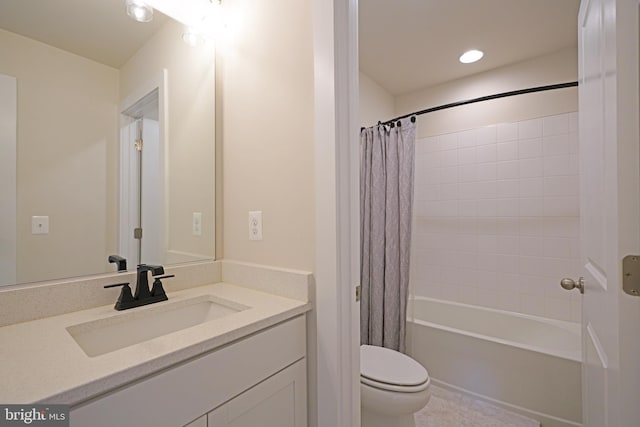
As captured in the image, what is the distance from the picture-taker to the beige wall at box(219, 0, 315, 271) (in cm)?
101

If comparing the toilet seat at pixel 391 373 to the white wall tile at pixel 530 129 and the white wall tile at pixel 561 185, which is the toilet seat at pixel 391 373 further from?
the white wall tile at pixel 530 129

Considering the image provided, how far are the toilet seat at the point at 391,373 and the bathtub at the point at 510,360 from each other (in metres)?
0.66

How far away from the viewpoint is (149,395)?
58cm

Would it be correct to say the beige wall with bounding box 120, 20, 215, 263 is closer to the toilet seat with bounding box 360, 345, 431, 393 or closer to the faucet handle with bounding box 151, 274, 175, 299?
the faucet handle with bounding box 151, 274, 175, 299

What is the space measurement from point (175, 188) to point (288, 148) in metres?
0.59

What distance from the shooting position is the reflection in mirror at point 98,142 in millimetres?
846

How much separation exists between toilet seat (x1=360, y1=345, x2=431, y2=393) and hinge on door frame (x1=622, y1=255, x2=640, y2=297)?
3.13 ft

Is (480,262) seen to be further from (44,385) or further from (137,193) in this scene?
(44,385)

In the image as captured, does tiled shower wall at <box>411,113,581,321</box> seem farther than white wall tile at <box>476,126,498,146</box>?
No

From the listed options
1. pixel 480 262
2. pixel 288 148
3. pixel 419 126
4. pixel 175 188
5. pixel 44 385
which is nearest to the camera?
pixel 44 385

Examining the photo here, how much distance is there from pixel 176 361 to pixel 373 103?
2557 millimetres

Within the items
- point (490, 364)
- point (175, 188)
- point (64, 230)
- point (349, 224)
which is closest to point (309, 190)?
point (349, 224)

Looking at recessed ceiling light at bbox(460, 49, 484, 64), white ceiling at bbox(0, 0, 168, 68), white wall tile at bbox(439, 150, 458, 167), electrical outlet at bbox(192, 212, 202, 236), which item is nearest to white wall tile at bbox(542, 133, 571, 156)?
white wall tile at bbox(439, 150, 458, 167)

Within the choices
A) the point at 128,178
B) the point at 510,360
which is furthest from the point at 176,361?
the point at 510,360
